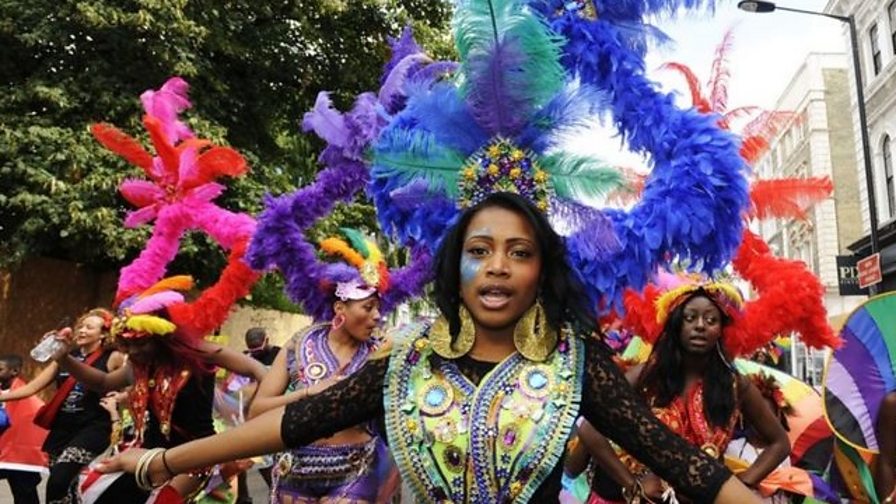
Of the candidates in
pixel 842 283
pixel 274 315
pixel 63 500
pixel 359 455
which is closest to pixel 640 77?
pixel 359 455

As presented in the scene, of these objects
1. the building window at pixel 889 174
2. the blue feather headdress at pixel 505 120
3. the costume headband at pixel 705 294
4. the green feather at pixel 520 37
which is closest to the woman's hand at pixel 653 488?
the costume headband at pixel 705 294

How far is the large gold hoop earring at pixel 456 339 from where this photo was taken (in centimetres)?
235

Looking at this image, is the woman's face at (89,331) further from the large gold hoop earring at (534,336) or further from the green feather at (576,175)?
the large gold hoop earring at (534,336)

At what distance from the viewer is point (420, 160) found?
304cm

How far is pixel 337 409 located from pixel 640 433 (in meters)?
0.78

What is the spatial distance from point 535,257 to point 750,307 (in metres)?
2.70

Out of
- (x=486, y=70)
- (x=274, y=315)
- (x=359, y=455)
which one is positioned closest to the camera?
(x=486, y=70)

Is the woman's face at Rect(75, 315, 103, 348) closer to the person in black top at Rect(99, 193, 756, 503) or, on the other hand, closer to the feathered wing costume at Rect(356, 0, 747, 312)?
the feathered wing costume at Rect(356, 0, 747, 312)

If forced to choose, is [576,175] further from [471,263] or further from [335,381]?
[335,381]

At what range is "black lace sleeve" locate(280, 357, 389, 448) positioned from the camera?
227 cm

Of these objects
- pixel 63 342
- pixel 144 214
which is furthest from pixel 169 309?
pixel 144 214

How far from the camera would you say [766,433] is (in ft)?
12.7

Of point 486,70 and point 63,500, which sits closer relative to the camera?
point 486,70

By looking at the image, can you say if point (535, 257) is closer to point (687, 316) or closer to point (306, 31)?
point (687, 316)
